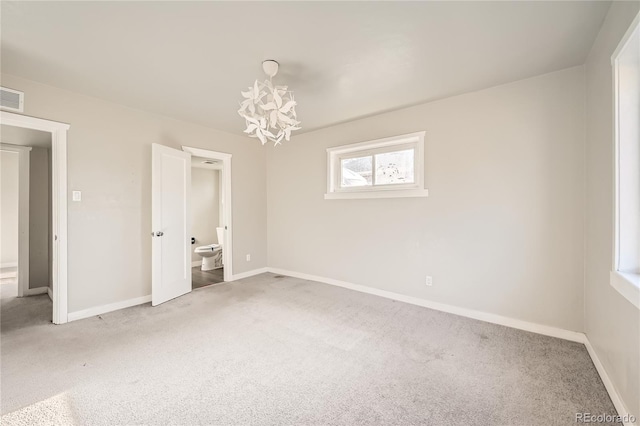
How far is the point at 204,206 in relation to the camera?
6066mm

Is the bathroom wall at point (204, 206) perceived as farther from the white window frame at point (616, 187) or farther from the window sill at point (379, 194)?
the white window frame at point (616, 187)

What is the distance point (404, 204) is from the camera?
11.1 ft

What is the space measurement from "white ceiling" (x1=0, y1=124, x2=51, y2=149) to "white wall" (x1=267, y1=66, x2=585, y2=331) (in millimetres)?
3727

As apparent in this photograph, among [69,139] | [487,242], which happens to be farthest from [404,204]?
[69,139]

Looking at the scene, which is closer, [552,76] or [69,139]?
[552,76]

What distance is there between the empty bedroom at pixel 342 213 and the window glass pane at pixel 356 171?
0.03 meters

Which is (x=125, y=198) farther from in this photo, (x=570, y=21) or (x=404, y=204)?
(x=570, y=21)

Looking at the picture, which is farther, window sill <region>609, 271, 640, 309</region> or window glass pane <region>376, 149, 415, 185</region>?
window glass pane <region>376, 149, 415, 185</region>

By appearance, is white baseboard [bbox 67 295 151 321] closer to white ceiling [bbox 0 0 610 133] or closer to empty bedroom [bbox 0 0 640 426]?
empty bedroom [bbox 0 0 640 426]

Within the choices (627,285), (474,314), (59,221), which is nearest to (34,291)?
(59,221)

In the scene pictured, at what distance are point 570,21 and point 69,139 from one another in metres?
4.54

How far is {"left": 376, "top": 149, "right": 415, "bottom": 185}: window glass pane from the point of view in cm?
343

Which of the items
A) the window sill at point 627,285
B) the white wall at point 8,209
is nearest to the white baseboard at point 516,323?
the window sill at point 627,285

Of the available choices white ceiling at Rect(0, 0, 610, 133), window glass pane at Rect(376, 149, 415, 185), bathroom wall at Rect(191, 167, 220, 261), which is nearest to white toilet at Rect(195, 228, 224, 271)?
bathroom wall at Rect(191, 167, 220, 261)
